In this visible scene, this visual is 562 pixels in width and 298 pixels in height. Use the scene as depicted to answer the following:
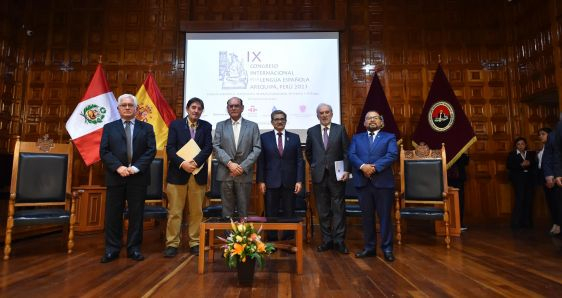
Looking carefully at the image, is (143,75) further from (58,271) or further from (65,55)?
(58,271)

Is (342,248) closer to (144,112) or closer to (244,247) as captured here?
(244,247)

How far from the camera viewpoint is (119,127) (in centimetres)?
296

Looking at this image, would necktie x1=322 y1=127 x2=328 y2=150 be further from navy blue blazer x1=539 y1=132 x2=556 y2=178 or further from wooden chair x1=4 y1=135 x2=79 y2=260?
wooden chair x1=4 y1=135 x2=79 y2=260

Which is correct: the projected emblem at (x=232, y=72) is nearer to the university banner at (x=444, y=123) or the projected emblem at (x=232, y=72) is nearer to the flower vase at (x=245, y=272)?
the university banner at (x=444, y=123)

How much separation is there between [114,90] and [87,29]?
120cm

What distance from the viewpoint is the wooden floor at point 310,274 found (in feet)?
6.73

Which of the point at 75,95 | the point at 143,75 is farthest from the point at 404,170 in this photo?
the point at 75,95

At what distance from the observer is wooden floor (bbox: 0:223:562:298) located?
205 centimetres

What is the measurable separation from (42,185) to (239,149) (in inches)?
73.5

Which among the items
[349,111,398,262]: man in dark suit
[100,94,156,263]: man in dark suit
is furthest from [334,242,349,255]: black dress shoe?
[100,94,156,263]: man in dark suit

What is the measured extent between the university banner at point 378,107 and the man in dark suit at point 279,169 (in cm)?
212

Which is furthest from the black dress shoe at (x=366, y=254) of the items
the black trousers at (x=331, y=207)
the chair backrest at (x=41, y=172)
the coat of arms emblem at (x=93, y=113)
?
the coat of arms emblem at (x=93, y=113)

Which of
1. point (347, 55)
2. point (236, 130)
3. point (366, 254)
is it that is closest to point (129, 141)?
point (236, 130)

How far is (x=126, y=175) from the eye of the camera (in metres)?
2.81
